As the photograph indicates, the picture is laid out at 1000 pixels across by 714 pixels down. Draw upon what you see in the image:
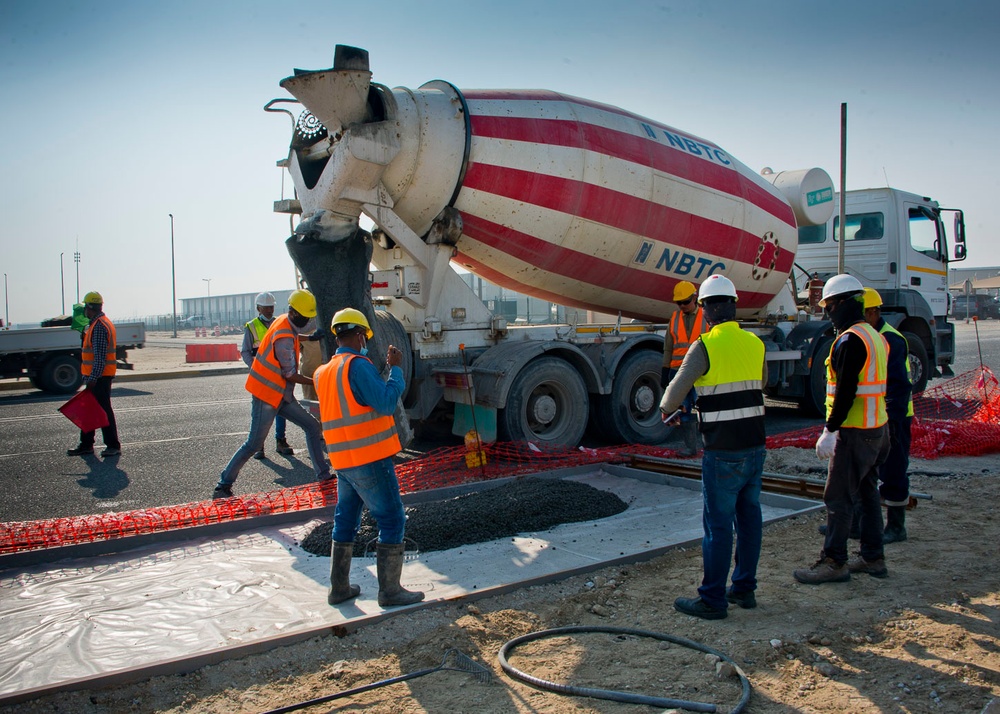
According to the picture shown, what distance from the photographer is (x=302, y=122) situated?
7.31 meters

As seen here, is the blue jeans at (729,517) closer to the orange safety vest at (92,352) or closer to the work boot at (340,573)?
the work boot at (340,573)

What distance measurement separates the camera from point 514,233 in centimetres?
786

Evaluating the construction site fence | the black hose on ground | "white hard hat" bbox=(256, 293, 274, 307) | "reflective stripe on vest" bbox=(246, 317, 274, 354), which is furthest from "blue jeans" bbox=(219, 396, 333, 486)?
the black hose on ground

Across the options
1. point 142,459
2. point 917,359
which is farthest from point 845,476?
point 917,359

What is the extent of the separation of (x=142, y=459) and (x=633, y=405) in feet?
19.0

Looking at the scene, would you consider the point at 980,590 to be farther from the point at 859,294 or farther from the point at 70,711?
the point at 70,711

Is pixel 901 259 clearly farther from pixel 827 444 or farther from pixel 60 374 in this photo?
pixel 60 374

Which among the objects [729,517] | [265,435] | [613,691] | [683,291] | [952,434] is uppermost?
[683,291]

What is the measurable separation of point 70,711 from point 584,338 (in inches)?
251

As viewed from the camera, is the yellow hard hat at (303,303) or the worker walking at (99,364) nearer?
the yellow hard hat at (303,303)

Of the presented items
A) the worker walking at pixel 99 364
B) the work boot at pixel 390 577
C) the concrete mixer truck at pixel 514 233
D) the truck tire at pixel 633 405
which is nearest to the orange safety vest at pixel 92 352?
the worker walking at pixel 99 364

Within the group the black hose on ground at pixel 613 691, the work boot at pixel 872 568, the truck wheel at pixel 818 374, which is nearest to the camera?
the black hose on ground at pixel 613 691

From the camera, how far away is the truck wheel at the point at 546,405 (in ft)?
25.2

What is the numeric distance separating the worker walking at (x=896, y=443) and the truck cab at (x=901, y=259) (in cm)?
692
